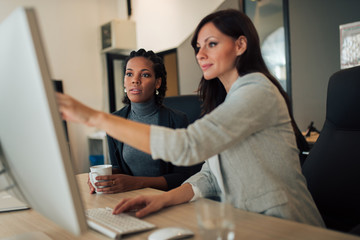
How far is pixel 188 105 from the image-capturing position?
1905 millimetres

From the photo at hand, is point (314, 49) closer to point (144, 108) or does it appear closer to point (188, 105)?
point (188, 105)

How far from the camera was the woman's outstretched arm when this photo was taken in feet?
2.22

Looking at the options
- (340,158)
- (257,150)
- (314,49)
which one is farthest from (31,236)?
(314,49)

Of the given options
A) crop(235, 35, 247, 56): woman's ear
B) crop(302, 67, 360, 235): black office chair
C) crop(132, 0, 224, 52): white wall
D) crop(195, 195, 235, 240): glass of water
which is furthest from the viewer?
crop(132, 0, 224, 52): white wall

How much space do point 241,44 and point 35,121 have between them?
29.0 inches

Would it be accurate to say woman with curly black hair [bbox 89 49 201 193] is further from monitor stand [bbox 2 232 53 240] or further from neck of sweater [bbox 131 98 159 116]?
monitor stand [bbox 2 232 53 240]

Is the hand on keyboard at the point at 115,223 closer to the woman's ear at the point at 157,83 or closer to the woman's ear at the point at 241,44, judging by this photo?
the woman's ear at the point at 241,44

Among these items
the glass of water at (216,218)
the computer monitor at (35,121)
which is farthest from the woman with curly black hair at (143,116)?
the computer monitor at (35,121)

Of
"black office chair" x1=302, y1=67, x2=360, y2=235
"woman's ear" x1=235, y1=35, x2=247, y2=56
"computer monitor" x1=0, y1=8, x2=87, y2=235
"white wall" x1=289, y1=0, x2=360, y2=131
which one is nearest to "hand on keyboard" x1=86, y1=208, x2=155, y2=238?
"computer monitor" x1=0, y1=8, x2=87, y2=235

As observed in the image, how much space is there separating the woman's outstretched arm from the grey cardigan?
44 millimetres

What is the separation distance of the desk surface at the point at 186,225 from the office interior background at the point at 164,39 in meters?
2.02

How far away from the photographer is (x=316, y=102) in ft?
9.12

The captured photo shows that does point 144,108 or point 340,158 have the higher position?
point 144,108

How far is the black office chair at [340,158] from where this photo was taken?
3.88 ft
